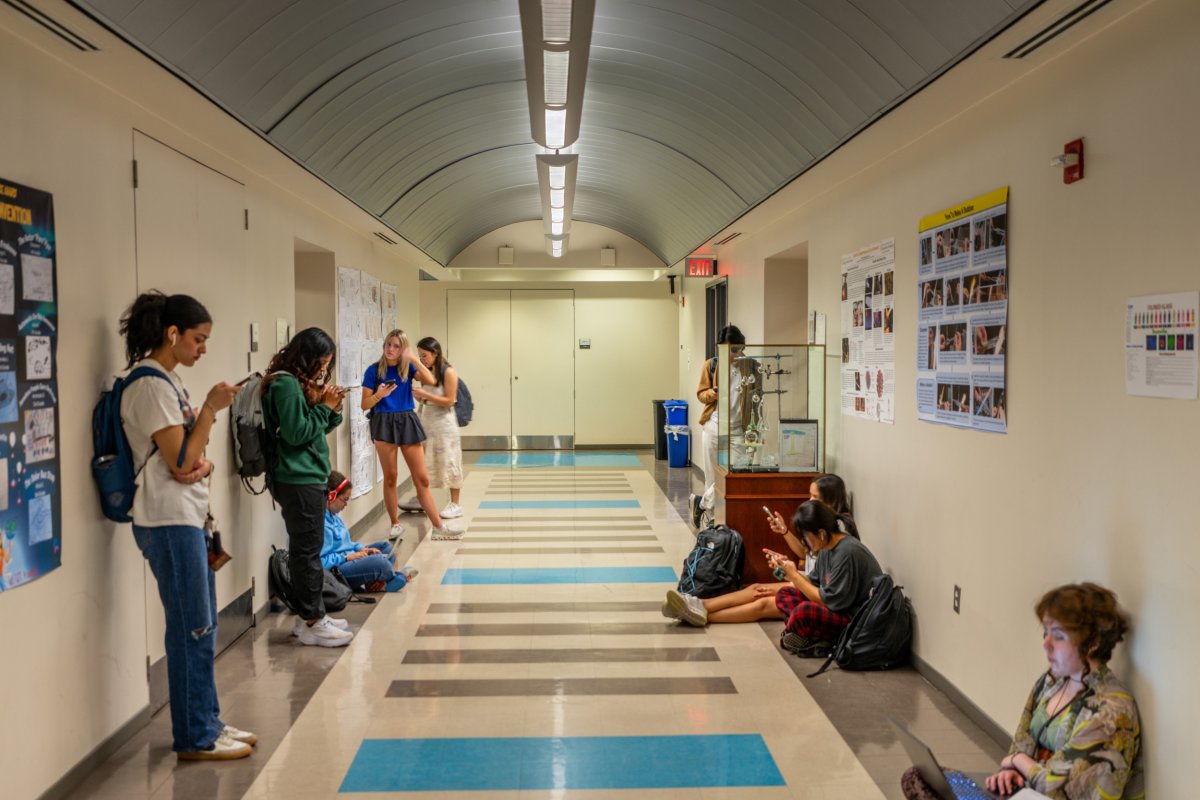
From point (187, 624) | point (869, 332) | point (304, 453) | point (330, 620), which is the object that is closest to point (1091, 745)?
point (187, 624)

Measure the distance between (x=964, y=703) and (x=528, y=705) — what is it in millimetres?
2050

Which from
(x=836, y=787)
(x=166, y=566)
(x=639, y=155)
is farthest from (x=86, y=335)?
(x=639, y=155)

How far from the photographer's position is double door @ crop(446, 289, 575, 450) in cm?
1652

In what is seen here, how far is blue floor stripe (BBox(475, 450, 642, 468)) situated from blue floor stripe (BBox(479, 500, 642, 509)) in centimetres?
338

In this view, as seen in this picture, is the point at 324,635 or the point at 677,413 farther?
the point at 677,413

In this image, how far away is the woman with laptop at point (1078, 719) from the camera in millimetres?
2918

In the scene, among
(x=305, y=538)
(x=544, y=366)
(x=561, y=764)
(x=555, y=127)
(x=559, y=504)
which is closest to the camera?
(x=561, y=764)

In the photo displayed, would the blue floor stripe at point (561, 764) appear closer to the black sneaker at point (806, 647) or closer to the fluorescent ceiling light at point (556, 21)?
the black sneaker at point (806, 647)

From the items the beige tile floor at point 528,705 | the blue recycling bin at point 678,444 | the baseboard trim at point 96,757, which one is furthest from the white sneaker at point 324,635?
the blue recycling bin at point 678,444

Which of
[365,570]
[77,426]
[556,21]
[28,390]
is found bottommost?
[365,570]

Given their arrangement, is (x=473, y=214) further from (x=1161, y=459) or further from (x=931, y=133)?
(x=1161, y=459)

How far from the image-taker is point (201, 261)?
207 inches

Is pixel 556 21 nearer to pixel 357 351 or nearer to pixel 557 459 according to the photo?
pixel 357 351

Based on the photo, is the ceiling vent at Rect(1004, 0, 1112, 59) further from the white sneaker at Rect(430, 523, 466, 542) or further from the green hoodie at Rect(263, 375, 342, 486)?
the white sneaker at Rect(430, 523, 466, 542)
